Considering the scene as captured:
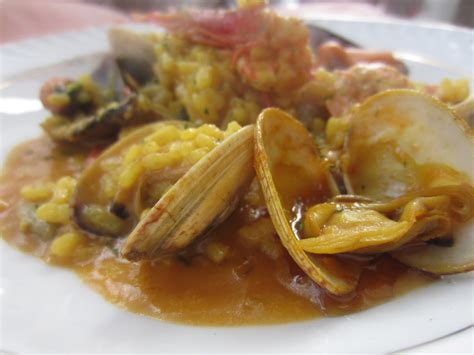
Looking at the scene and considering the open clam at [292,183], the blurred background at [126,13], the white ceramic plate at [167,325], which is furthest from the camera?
the blurred background at [126,13]

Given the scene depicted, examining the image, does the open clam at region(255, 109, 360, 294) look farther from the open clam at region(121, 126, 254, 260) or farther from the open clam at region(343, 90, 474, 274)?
the open clam at region(343, 90, 474, 274)

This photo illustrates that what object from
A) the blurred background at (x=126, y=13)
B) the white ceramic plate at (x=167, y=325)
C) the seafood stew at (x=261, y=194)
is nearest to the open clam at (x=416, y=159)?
the seafood stew at (x=261, y=194)

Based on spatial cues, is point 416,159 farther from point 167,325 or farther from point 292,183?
point 167,325

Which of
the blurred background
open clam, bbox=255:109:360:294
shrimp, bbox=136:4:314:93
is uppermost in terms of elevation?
shrimp, bbox=136:4:314:93

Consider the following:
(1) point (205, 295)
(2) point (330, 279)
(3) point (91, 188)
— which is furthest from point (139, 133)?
(2) point (330, 279)

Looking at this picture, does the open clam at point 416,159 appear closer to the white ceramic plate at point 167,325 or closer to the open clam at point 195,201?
the white ceramic plate at point 167,325

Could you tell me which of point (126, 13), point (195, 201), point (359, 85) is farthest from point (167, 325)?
point (126, 13)

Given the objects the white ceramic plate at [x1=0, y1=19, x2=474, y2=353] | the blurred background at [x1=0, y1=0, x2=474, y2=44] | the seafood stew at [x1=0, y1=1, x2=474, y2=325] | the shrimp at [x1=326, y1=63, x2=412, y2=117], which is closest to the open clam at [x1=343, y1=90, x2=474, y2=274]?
the seafood stew at [x1=0, y1=1, x2=474, y2=325]
